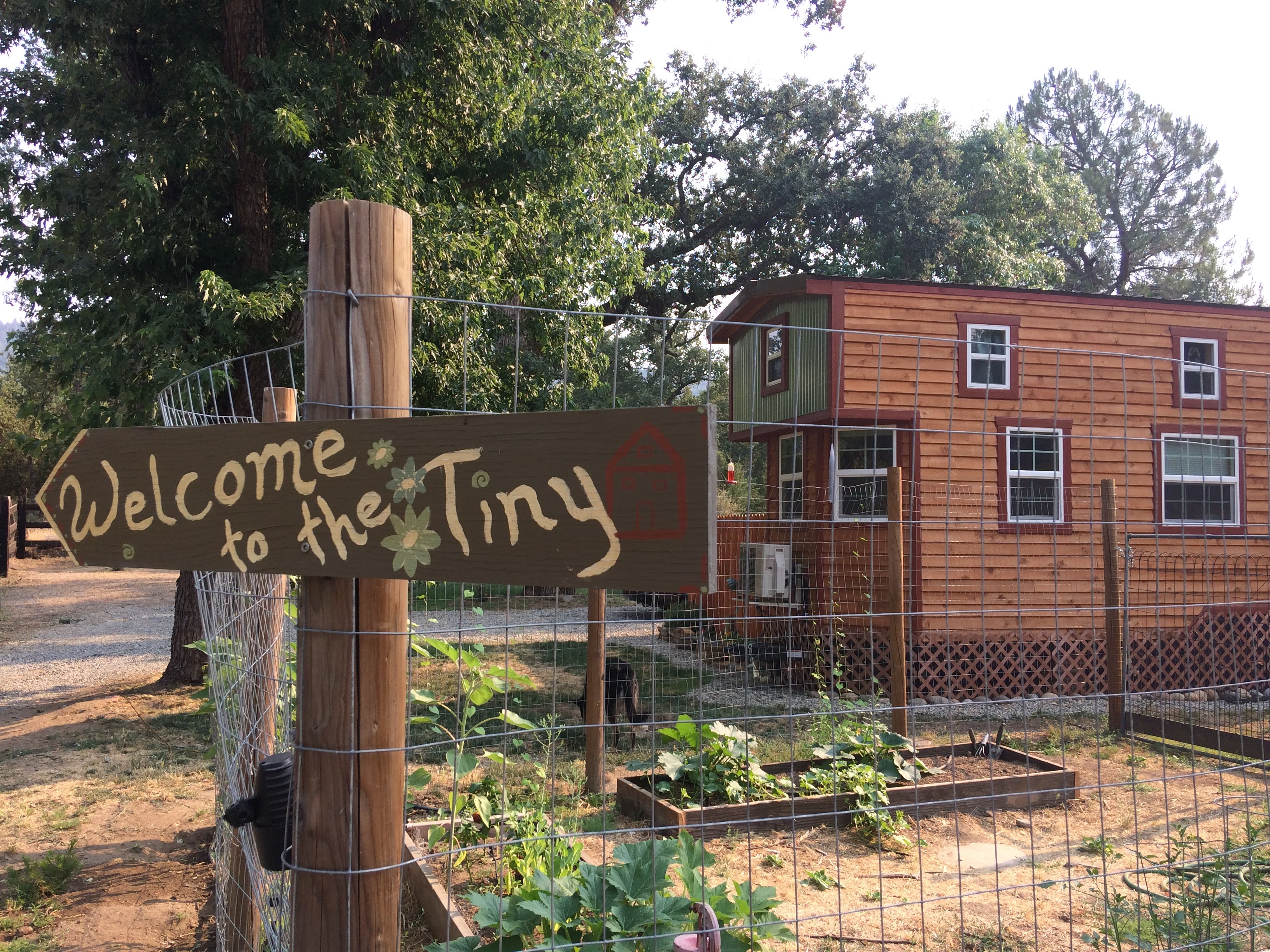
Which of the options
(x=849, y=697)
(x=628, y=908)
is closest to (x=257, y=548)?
(x=628, y=908)

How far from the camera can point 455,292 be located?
305 inches

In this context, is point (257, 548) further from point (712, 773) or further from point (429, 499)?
point (712, 773)

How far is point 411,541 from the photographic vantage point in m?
1.62

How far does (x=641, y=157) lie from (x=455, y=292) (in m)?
5.48

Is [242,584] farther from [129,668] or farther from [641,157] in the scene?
[641,157]

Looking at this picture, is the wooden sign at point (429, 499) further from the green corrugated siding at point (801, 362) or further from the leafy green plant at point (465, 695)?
the green corrugated siding at point (801, 362)

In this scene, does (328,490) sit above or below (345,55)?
below

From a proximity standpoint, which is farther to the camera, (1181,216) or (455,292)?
(1181,216)

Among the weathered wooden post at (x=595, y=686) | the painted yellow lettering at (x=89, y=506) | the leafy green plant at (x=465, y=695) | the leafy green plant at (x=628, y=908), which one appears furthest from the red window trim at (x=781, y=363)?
the painted yellow lettering at (x=89, y=506)

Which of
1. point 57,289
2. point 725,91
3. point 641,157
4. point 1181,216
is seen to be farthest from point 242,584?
point 1181,216

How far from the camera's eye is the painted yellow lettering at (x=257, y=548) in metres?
1.78

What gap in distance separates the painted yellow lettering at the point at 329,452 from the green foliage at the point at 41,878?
129 inches

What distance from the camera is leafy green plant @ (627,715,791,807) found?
15.5 ft

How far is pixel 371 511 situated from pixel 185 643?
25.4 feet
